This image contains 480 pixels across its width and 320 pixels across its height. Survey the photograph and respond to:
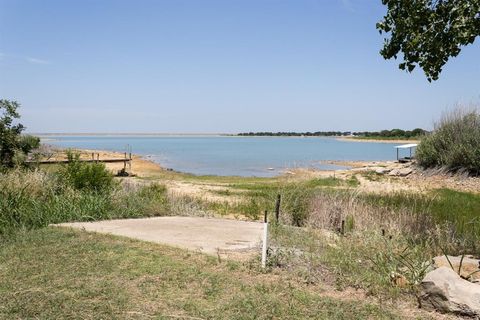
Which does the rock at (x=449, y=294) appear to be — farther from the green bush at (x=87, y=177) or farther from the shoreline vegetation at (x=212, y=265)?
the green bush at (x=87, y=177)

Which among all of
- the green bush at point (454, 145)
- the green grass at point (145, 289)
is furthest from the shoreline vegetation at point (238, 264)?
the green bush at point (454, 145)

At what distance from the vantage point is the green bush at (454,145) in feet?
73.8

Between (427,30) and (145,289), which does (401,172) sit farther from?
(145,289)

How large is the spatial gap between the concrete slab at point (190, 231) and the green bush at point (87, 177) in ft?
10.3

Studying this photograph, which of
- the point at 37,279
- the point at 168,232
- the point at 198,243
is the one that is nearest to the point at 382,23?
the point at 198,243

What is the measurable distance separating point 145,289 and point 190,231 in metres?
4.03

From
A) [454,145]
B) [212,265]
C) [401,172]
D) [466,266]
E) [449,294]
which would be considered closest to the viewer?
[449,294]

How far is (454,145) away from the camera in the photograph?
2339 centimetres

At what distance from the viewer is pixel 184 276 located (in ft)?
21.1

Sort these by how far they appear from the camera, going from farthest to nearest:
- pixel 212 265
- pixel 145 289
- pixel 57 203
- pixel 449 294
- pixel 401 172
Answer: pixel 401 172
pixel 57 203
pixel 212 265
pixel 145 289
pixel 449 294

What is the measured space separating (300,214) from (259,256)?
4.94 meters

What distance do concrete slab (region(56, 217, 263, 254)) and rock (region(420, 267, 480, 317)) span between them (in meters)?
3.52

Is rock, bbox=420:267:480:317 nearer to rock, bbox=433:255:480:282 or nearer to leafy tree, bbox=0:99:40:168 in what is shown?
rock, bbox=433:255:480:282

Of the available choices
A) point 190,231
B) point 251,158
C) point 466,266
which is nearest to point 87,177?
point 190,231
